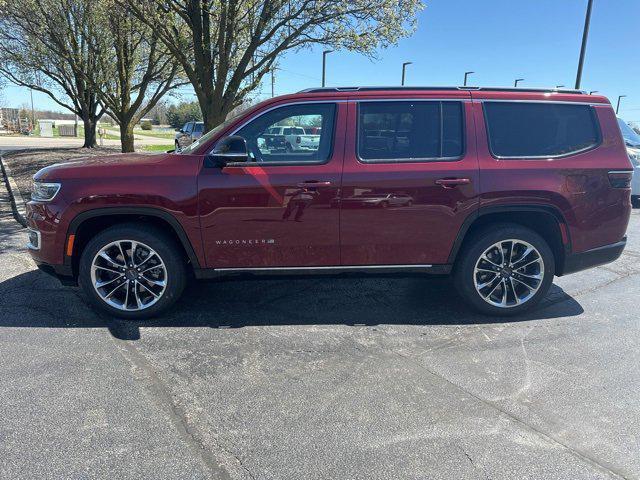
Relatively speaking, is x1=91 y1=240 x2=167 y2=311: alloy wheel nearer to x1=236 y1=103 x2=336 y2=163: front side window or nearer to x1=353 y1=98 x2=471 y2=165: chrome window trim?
x1=236 y1=103 x2=336 y2=163: front side window

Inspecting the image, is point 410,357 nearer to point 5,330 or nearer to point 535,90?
point 535,90

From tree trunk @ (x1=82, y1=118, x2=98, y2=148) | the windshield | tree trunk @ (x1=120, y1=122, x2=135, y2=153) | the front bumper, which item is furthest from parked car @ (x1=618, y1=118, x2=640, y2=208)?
tree trunk @ (x1=82, y1=118, x2=98, y2=148)

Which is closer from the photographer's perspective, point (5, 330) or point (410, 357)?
point (410, 357)

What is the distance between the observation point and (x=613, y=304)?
4.77 metres

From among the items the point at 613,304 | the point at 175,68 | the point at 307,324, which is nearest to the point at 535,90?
the point at 613,304

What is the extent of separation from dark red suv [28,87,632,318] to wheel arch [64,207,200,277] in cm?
→ 1

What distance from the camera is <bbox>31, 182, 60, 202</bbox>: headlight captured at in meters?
3.95

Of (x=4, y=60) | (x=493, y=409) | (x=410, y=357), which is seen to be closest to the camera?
(x=493, y=409)

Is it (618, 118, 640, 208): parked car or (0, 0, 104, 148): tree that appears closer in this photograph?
(618, 118, 640, 208): parked car

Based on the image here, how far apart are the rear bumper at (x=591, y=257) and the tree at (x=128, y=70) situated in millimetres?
14181

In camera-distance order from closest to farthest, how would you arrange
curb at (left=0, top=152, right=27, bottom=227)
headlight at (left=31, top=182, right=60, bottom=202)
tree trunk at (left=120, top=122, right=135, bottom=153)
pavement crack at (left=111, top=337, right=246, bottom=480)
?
pavement crack at (left=111, top=337, right=246, bottom=480), headlight at (left=31, top=182, right=60, bottom=202), curb at (left=0, top=152, right=27, bottom=227), tree trunk at (left=120, top=122, right=135, bottom=153)

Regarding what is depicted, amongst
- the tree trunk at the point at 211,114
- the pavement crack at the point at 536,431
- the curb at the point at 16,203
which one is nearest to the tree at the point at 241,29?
the tree trunk at the point at 211,114

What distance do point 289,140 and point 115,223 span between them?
1.70m

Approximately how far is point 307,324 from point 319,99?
6.49 feet
